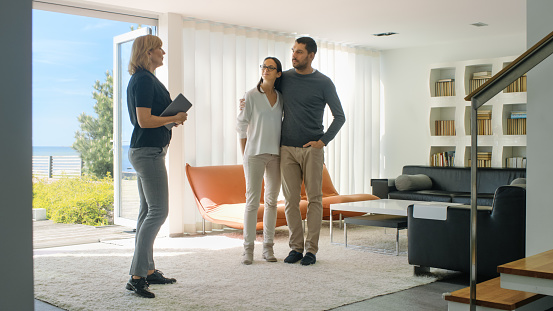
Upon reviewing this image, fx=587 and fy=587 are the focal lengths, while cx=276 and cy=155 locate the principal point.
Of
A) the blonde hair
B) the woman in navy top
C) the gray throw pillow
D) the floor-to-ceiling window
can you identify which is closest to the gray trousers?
the woman in navy top

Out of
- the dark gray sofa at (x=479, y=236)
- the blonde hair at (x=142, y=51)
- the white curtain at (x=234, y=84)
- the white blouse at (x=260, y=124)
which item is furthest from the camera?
the white curtain at (x=234, y=84)

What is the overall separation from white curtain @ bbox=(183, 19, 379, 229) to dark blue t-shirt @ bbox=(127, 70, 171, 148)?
2.89 metres

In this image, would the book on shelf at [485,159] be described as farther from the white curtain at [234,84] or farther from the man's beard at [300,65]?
the man's beard at [300,65]

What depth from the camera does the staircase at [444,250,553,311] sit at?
2430 mm

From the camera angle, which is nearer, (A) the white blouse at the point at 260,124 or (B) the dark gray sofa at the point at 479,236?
(B) the dark gray sofa at the point at 479,236

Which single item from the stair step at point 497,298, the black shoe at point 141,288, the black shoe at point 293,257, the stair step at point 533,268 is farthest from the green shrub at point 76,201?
the stair step at point 533,268

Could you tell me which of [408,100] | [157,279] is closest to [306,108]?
[157,279]

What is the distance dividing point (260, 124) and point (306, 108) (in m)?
0.36

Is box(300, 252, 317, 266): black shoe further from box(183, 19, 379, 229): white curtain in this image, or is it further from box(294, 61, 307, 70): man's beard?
box(183, 19, 379, 229): white curtain

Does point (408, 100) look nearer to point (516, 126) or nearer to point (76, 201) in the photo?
point (516, 126)

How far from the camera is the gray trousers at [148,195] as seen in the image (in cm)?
334

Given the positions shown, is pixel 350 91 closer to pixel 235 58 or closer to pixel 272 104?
pixel 235 58

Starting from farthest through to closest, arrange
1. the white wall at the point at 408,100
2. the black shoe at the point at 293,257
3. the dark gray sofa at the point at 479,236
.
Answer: the white wall at the point at 408,100 < the black shoe at the point at 293,257 < the dark gray sofa at the point at 479,236

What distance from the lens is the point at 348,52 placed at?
8.32m
